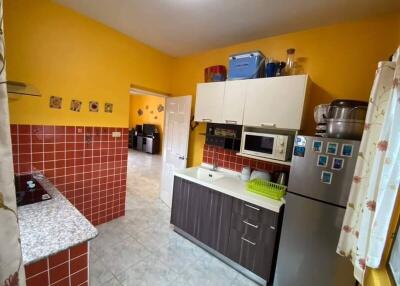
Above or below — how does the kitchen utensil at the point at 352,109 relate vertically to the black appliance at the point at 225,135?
above

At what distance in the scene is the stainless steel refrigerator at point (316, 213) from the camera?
51.6 inches

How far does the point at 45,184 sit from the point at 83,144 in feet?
1.97

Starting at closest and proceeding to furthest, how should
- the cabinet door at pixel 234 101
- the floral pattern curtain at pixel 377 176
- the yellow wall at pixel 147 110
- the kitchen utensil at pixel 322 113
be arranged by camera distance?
the floral pattern curtain at pixel 377 176
the kitchen utensil at pixel 322 113
the cabinet door at pixel 234 101
the yellow wall at pixel 147 110

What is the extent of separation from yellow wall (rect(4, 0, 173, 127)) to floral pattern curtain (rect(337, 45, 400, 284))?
7.94 ft

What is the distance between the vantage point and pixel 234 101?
2.06 m

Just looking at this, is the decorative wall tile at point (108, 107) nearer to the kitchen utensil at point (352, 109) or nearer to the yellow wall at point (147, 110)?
the kitchen utensil at point (352, 109)

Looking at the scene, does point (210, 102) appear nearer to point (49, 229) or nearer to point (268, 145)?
point (268, 145)

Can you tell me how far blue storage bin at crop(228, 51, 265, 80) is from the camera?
194 cm

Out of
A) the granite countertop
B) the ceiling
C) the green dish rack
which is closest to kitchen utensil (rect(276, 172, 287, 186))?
the green dish rack

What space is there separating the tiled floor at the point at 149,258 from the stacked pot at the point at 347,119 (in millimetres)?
1543

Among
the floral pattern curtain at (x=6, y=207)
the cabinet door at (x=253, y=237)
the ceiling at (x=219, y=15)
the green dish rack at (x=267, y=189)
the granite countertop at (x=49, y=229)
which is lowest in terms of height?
the cabinet door at (x=253, y=237)

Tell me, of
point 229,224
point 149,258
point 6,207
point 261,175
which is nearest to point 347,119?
point 261,175

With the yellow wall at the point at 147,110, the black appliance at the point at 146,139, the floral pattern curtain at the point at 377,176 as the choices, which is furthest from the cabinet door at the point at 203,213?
the yellow wall at the point at 147,110

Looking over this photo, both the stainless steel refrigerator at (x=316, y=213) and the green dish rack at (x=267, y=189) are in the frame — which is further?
the green dish rack at (x=267, y=189)
